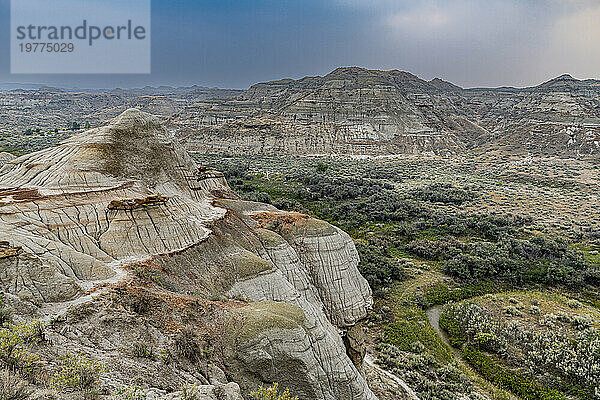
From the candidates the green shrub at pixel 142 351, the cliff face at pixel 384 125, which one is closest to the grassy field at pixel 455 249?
the green shrub at pixel 142 351

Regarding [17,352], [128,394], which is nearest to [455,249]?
[128,394]

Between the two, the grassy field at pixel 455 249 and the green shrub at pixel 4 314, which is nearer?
the green shrub at pixel 4 314

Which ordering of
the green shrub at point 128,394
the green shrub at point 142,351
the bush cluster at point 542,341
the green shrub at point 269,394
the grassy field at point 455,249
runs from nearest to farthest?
the green shrub at point 128,394
the green shrub at point 142,351
the green shrub at point 269,394
the bush cluster at point 542,341
the grassy field at point 455,249

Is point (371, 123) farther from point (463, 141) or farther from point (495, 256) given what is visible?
point (495, 256)

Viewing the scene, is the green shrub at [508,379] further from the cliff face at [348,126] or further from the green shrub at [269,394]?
the cliff face at [348,126]

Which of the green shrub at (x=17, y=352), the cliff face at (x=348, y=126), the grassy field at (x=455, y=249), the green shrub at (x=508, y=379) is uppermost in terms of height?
the cliff face at (x=348, y=126)

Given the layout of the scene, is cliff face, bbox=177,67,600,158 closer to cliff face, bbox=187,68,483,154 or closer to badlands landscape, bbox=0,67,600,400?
cliff face, bbox=187,68,483,154
